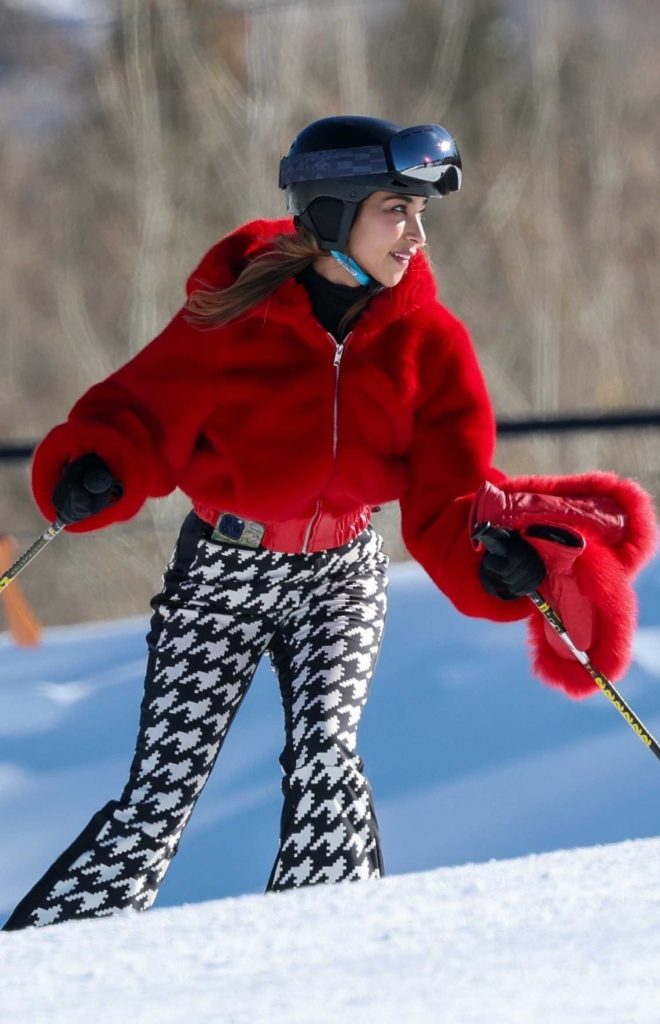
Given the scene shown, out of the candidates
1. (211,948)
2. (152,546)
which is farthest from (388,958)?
(152,546)

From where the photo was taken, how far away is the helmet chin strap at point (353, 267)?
231cm

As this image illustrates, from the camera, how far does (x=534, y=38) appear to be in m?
15.1

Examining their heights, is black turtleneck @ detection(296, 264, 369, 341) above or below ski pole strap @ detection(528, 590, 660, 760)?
above

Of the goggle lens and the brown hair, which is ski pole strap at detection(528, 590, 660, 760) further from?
the goggle lens

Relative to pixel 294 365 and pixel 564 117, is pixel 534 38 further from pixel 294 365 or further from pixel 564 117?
pixel 294 365

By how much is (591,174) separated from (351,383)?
1388 cm

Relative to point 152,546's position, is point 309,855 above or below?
above

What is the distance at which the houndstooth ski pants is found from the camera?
→ 2.11 metres

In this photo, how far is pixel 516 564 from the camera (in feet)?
6.89

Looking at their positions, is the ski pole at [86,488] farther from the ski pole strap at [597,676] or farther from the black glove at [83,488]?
the ski pole strap at [597,676]

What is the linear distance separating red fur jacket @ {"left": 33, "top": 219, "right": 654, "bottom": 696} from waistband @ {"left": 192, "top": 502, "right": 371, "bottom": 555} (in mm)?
15

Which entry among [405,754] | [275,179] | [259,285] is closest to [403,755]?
[405,754]

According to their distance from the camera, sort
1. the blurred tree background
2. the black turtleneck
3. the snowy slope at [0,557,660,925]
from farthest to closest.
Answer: the blurred tree background
the snowy slope at [0,557,660,925]
the black turtleneck

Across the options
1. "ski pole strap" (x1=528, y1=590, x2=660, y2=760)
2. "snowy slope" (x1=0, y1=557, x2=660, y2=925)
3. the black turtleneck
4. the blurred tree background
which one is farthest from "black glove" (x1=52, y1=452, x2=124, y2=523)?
the blurred tree background
